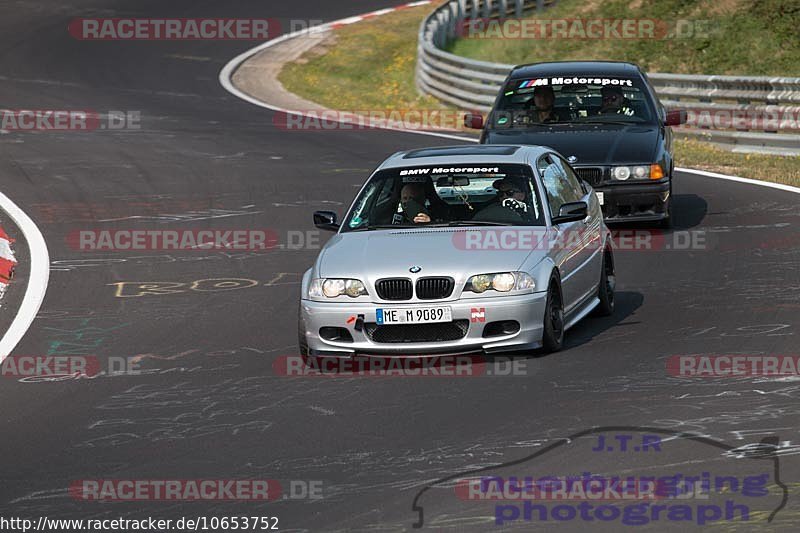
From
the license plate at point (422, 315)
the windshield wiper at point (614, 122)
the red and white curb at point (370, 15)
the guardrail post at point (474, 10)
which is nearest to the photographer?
the license plate at point (422, 315)

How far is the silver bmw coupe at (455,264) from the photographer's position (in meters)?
10.3

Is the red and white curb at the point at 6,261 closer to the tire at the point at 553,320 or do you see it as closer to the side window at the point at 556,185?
the side window at the point at 556,185

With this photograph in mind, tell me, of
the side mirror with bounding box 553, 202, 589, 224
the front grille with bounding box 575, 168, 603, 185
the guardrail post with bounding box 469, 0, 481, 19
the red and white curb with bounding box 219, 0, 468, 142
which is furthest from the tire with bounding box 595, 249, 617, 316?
the guardrail post with bounding box 469, 0, 481, 19

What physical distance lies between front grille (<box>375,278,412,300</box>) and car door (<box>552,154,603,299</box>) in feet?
5.22

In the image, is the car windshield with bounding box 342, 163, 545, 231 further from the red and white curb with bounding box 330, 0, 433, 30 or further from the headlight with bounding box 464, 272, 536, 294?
the red and white curb with bounding box 330, 0, 433, 30

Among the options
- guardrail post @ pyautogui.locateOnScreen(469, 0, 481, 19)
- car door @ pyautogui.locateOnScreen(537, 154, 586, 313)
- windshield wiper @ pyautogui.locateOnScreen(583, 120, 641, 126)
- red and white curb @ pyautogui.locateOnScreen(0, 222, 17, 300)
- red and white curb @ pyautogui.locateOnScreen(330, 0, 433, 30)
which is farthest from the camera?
red and white curb @ pyautogui.locateOnScreen(330, 0, 433, 30)

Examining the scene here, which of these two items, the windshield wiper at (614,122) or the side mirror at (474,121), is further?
the side mirror at (474,121)

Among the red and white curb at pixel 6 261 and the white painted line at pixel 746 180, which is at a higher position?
the white painted line at pixel 746 180

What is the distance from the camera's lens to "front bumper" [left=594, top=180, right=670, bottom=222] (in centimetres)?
1577

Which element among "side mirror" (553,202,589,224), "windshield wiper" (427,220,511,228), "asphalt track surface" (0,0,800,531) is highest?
"side mirror" (553,202,589,224)

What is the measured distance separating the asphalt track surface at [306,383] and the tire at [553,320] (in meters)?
0.11

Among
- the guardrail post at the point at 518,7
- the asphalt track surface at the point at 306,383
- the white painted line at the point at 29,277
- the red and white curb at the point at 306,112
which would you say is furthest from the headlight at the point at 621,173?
the guardrail post at the point at 518,7

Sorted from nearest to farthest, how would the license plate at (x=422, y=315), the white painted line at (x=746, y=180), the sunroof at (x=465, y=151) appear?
the license plate at (x=422, y=315) < the sunroof at (x=465, y=151) < the white painted line at (x=746, y=180)

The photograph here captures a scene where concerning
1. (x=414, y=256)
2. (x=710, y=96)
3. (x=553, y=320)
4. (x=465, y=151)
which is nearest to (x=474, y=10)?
(x=710, y=96)
